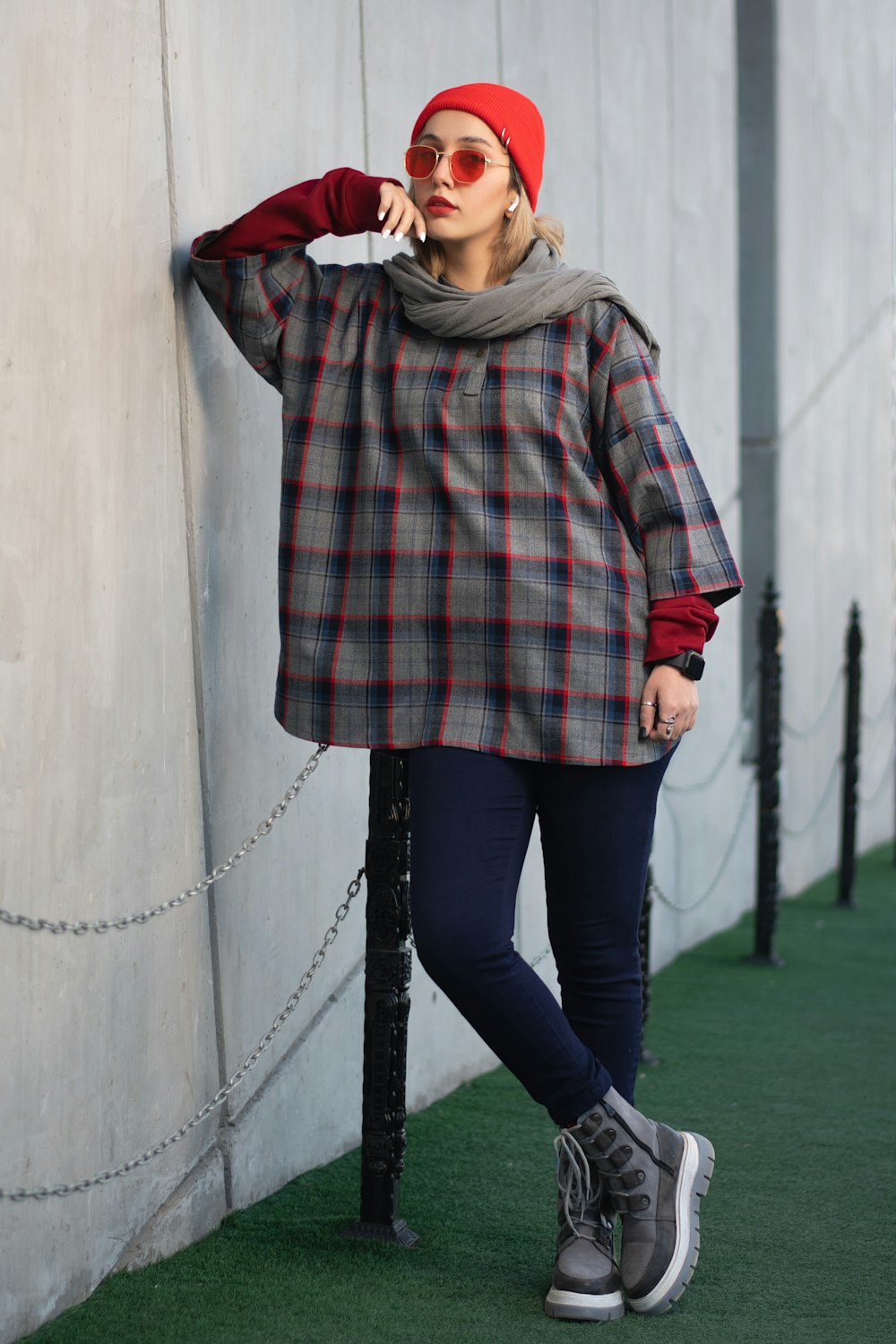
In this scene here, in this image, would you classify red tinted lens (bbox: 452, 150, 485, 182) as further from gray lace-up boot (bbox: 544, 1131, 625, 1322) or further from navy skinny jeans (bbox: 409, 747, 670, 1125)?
gray lace-up boot (bbox: 544, 1131, 625, 1322)

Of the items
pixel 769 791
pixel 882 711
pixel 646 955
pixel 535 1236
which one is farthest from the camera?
pixel 882 711

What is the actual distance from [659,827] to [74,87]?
3.22 m

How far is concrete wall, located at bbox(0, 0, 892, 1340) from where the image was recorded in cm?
211

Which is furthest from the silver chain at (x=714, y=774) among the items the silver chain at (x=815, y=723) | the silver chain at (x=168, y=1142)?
the silver chain at (x=168, y=1142)

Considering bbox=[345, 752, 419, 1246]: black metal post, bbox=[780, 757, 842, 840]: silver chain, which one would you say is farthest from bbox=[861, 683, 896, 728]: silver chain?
bbox=[345, 752, 419, 1246]: black metal post

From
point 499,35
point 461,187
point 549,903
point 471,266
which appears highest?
point 499,35

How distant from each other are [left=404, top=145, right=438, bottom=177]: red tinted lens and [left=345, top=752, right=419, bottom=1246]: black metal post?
0.94 metres

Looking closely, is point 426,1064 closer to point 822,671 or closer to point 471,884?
point 471,884

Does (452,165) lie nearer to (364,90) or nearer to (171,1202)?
(364,90)

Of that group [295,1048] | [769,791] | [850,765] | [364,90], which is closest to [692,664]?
[295,1048]

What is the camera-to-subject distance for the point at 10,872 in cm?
207

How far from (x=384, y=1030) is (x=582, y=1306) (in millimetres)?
541

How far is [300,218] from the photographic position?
7.82ft

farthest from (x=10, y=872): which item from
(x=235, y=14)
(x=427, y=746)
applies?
(x=235, y=14)
